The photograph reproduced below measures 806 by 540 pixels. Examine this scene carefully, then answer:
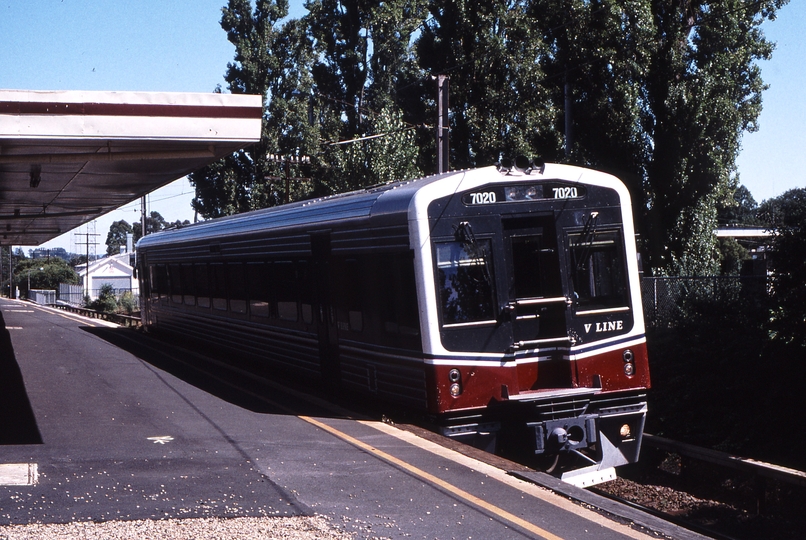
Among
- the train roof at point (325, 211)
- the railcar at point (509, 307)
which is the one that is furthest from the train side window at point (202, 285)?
the railcar at point (509, 307)

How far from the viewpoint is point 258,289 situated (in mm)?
14641

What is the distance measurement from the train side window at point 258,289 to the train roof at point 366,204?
625mm

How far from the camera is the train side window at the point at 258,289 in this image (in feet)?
47.0

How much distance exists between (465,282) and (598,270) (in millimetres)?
1608

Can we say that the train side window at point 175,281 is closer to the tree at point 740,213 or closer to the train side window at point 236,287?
the train side window at point 236,287

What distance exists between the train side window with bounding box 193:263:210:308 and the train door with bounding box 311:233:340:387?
20.3 feet

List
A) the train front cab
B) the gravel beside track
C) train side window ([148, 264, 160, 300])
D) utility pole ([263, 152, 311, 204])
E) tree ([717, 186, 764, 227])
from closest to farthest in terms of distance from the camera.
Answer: the gravel beside track < the train front cab < train side window ([148, 264, 160, 300]) < utility pole ([263, 152, 311, 204]) < tree ([717, 186, 764, 227])

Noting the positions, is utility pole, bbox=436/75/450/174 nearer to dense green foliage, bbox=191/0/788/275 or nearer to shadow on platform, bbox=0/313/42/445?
dense green foliage, bbox=191/0/788/275

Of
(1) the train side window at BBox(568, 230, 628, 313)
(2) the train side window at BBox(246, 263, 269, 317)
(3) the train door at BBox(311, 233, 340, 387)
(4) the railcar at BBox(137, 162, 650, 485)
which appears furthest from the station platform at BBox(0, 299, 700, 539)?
(1) the train side window at BBox(568, 230, 628, 313)

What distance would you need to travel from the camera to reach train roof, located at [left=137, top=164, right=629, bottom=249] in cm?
960

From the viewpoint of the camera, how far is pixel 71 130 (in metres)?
9.93

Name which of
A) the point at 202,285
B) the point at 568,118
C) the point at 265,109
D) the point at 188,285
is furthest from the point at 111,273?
the point at 202,285

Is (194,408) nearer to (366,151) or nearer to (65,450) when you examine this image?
(65,450)

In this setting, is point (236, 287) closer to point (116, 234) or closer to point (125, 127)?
point (125, 127)
